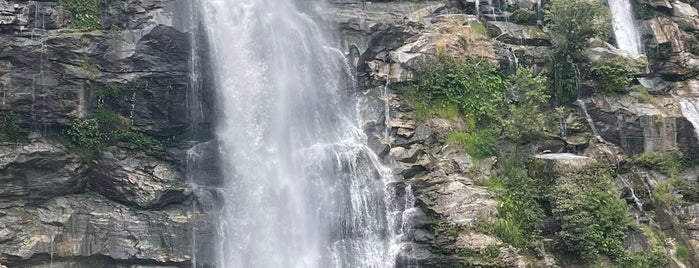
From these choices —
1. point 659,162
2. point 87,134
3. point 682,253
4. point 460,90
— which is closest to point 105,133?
point 87,134

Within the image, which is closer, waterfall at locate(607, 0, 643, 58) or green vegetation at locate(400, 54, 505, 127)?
green vegetation at locate(400, 54, 505, 127)

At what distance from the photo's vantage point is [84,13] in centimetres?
2130

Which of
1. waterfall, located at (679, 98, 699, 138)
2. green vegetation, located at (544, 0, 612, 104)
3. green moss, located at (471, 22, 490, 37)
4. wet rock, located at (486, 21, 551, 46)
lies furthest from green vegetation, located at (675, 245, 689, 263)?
green moss, located at (471, 22, 490, 37)

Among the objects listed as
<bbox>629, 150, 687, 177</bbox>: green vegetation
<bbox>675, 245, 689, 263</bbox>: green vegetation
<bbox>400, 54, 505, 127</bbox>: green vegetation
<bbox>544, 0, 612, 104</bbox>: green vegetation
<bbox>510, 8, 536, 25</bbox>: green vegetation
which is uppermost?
<bbox>510, 8, 536, 25</bbox>: green vegetation

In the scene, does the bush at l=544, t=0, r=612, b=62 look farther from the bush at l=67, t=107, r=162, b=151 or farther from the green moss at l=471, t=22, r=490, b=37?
the bush at l=67, t=107, r=162, b=151

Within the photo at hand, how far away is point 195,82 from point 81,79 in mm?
3492

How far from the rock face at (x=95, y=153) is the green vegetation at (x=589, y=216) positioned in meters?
10.8

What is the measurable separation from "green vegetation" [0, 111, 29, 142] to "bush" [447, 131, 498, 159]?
530 inches

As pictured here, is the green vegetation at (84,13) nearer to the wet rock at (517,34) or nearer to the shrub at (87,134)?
the shrub at (87,134)

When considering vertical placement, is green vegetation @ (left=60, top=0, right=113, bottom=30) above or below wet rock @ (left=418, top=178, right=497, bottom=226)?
above

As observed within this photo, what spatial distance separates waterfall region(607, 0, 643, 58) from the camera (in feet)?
95.8

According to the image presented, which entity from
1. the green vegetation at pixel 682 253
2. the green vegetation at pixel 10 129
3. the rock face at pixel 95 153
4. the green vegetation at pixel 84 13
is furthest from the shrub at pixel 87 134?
the green vegetation at pixel 682 253

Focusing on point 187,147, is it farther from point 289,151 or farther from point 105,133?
point 289,151

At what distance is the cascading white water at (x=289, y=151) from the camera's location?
68.1 feet
